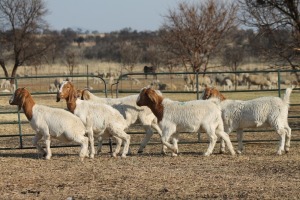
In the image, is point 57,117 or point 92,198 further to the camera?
point 57,117

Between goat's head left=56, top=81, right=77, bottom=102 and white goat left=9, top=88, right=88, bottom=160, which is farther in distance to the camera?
goat's head left=56, top=81, right=77, bottom=102

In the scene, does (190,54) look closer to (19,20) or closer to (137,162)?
(19,20)

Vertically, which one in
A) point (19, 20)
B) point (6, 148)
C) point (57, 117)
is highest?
point (19, 20)

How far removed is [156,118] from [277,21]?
9961 millimetres

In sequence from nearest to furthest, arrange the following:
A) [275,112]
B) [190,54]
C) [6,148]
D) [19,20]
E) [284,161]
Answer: [284,161]
[275,112]
[6,148]
[190,54]
[19,20]

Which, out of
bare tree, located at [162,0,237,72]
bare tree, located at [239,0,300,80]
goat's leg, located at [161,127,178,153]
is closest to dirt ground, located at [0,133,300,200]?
goat's leg, located at [161,127,178,153]

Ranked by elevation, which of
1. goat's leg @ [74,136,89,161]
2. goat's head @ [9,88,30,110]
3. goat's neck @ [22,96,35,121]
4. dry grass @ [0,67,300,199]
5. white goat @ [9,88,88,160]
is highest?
goat's head @ [9,88,30,110]

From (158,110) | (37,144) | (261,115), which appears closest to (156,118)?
(158,110)

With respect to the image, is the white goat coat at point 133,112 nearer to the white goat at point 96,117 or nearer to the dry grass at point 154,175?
the white goat at point 96,117

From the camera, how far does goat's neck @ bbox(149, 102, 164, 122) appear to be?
13.6 meters

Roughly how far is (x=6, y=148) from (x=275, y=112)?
639 centimetres

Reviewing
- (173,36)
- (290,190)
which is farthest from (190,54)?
(290,190)

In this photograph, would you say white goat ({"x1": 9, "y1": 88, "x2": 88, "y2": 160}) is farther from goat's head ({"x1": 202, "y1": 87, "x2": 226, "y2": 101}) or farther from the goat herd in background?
goat's head ({"x1": 202, "y1": 87, "x2": 226, "y2": 101})

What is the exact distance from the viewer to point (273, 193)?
30.6 ft
